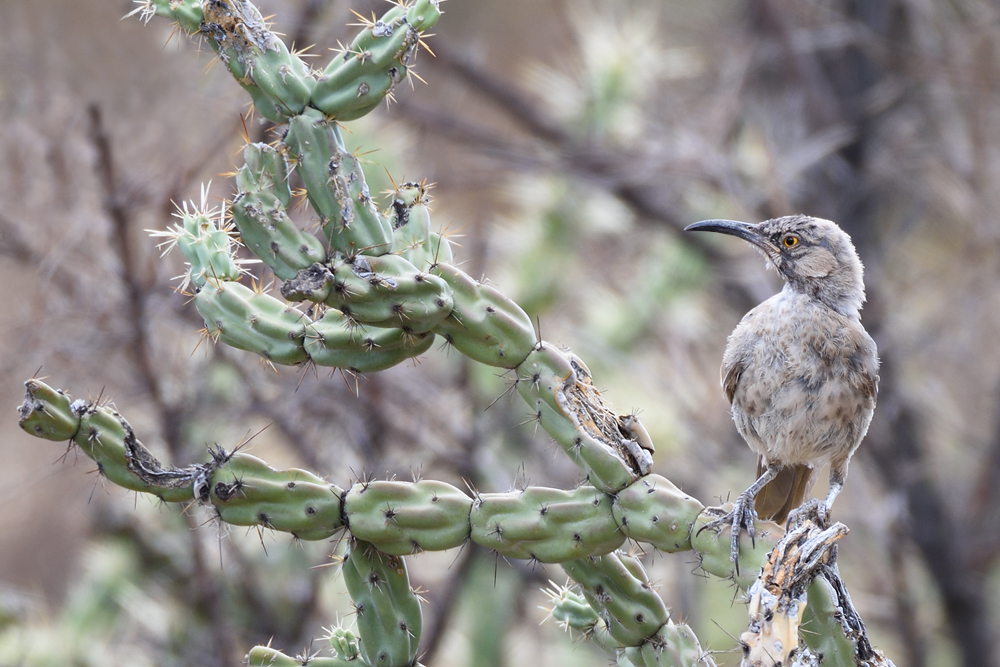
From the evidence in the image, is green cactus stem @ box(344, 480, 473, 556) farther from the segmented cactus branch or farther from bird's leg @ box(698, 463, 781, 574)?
bird's leg @ box(698, 463, 781, 574)

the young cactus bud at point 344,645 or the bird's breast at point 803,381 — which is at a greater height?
the bird's breast at point 803,381

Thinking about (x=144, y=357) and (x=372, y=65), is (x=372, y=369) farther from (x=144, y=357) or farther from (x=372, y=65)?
(x=144, y=357)

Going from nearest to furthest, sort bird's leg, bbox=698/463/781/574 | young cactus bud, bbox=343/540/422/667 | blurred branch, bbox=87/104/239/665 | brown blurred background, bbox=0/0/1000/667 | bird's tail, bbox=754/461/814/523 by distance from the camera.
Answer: bird's leg, bbox=698/463/781/574 → young cactus bud, bbox=343/540/422/667 → bird's tail, bbox=754/461/814/523 → blurred branch, bbox=87/104/239/665 → brown blurred background, bbox=0/0/1000/667

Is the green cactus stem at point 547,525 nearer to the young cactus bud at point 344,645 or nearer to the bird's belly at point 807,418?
the young cactus bud at point 344,645

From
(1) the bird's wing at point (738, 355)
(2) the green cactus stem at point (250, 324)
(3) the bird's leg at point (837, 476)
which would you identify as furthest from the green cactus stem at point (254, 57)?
(3) the bird's leg at point (837, 476)

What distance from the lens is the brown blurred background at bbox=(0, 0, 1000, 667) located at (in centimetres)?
526

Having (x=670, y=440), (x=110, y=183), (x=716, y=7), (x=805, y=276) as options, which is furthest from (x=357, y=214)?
(x=716, y=7)

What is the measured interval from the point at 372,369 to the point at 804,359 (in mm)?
1443

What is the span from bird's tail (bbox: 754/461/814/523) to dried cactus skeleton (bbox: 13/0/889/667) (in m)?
1.03

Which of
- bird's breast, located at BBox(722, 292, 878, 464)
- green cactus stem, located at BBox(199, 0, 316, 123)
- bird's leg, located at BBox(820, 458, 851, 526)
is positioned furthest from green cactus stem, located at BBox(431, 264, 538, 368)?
bird's leg, located at BBox(820, 458, 851, 526)

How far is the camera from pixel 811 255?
334 cm

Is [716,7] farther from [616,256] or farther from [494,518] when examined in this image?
[494,518]

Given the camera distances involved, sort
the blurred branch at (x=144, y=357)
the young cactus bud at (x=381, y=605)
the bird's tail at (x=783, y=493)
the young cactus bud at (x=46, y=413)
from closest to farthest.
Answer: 1. the young cactus bud at (x=46, y=413)
2. the young cactus bud at (x=381, y=605)
3. the bird's tail at (x=783, y=493)
4. the blurred branch at (x=144, y=357)

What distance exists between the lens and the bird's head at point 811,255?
3.31 metres
